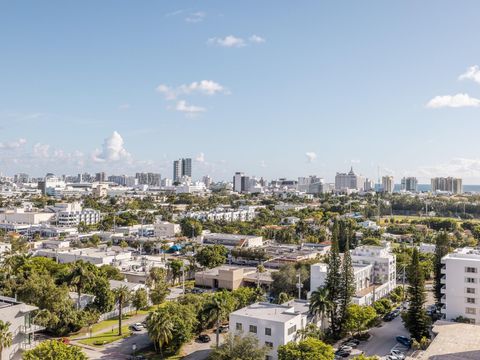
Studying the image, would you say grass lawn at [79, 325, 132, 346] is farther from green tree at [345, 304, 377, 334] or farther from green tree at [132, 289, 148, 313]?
green tree at [345, 304, 377, 334]

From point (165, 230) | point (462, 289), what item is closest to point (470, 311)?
point (462, 289)

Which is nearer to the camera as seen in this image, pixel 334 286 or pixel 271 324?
pixel 271 324

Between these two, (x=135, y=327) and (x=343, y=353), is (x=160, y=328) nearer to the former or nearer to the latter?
(x=135, y=327)

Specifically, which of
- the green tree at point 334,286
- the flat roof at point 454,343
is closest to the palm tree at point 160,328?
the green tree at point 334,286

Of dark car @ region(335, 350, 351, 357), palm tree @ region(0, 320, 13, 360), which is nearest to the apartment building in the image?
palm tree @ region(0, 320, 13, 360)

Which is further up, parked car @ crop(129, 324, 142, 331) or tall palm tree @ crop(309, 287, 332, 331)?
tall palm tree @ crop(309, 287, 332, 331)

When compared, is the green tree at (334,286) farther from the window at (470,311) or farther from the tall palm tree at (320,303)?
the window at (470,311)

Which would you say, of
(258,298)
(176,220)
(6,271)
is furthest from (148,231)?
(258,298)

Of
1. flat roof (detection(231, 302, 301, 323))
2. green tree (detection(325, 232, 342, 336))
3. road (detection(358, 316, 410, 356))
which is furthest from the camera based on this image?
green tree (detection(325, 232, 342, 336))
